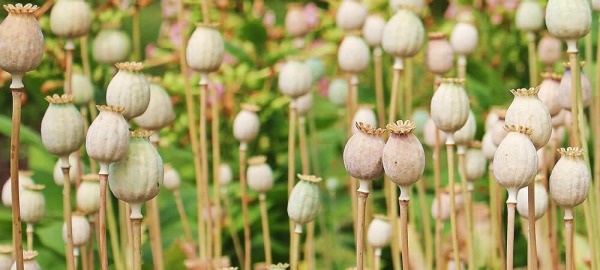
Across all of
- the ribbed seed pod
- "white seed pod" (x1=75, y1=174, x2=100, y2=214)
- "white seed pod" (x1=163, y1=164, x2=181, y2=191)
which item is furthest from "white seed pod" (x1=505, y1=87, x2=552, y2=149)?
"white seed pod" (x1=163, y1=164, x2=181, y2=191)

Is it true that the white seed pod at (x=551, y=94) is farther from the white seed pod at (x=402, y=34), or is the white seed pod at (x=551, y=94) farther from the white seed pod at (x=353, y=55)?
the white seed pod at (x=353, y=55)

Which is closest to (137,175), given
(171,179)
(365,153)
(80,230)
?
(365,153)

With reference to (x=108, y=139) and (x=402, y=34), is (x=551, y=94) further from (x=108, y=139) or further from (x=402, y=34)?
(x=108, y=139)

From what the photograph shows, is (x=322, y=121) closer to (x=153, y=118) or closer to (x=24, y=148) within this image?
(x=153, y=118)

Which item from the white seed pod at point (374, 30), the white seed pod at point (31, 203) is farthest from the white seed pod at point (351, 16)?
the white seed pod at point (31, 203)

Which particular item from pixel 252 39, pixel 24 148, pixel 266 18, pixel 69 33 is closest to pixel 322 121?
pixel 252 39
